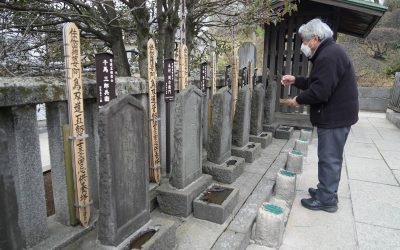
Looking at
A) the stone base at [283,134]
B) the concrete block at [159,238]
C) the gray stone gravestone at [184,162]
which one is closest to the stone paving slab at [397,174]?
the stone base at [283,134]

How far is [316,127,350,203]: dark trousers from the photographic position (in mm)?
3660

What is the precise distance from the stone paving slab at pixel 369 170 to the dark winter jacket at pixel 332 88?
201cm

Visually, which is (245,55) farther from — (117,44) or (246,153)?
(117,44)

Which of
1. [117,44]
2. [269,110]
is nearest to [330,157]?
[269,110]

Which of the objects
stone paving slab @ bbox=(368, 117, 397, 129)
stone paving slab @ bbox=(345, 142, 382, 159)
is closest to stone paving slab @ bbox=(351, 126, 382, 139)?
stone paving slab @ bbox=(368, 117, 397, 129)

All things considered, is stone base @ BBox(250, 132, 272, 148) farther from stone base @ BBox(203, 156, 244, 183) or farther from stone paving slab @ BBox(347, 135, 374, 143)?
stone paving slab @ BBox(347, 135, 374, 143)

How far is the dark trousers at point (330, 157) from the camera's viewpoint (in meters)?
3.66

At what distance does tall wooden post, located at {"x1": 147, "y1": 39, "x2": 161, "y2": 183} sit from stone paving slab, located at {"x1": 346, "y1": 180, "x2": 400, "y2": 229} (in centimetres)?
256

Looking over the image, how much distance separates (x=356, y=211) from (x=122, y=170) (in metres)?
3.14

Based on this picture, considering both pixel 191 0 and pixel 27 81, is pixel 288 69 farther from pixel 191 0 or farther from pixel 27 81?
pixel 27 81

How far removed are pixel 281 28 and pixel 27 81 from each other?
753 centimetres

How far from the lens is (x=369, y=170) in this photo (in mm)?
5496

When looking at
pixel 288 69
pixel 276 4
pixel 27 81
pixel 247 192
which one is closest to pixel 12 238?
pixel 27 81

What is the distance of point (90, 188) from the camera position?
2.98m
